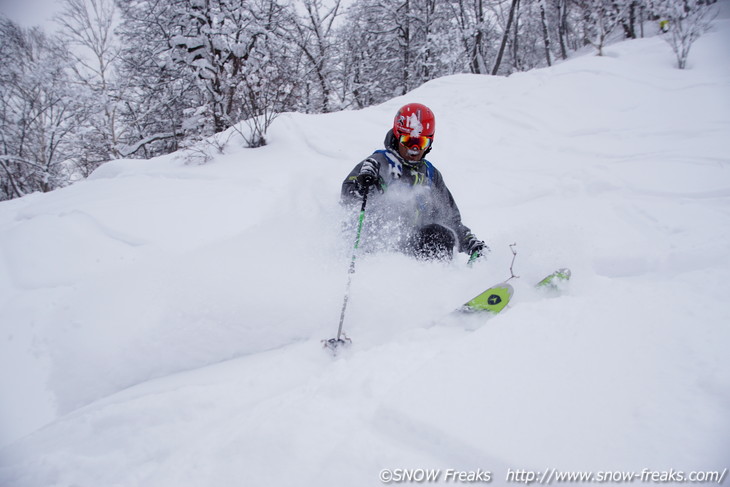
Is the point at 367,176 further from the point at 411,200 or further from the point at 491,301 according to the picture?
the point at 491,301

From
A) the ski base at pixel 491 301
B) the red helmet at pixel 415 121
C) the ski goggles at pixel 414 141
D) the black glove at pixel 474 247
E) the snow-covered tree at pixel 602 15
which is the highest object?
the snow-covered tree at pixel 602 15

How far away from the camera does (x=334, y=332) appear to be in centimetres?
229

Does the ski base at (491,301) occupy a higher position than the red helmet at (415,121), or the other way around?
the red helmet at (415,121)

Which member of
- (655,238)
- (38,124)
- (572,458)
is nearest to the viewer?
(572,458)

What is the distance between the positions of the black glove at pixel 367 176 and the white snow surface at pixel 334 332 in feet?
2.06

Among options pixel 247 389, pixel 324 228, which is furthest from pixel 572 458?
pixel 324 228

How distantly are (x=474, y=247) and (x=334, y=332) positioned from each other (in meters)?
1.66

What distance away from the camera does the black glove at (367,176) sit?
292 centimetres

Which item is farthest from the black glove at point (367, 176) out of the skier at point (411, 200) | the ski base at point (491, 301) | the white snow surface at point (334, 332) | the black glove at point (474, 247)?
the ski base at point (491, 301)

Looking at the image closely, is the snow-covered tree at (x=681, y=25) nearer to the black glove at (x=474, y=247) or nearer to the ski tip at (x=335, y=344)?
the black glove at (x=474, y=247)

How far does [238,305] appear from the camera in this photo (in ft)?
7.53

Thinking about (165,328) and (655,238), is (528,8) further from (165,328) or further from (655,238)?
(165,328)

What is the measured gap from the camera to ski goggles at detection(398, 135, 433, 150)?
10.3 ft

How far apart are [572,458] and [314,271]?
2105 mm
